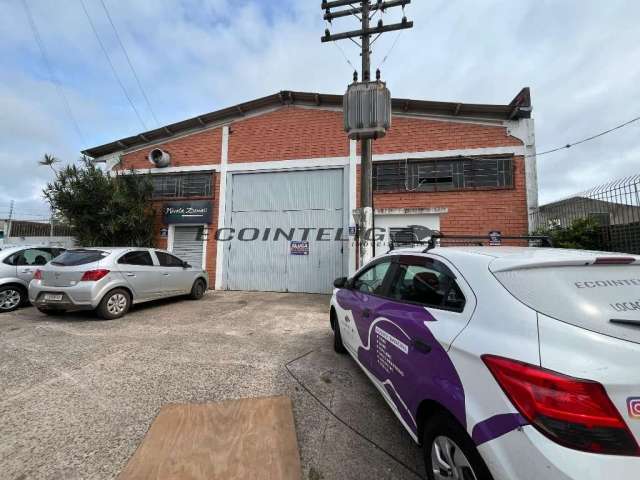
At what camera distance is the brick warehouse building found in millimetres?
9336

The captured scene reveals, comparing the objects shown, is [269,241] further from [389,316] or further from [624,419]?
[624,419]

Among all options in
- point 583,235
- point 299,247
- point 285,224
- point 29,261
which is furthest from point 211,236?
point 583,235

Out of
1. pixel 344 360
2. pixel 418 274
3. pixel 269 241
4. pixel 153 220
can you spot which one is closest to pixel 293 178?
pixel 269 241

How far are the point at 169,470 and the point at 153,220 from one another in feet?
35.6

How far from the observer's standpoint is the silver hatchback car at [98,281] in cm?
580

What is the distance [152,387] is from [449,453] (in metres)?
2.95

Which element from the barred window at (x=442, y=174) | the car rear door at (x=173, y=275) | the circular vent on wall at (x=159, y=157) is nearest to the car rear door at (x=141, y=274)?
the car rear door at (x=173, y=275)

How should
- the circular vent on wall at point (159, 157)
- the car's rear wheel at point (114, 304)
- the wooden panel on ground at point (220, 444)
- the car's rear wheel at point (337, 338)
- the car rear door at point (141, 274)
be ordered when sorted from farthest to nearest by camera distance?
1. the circular vent on wall at point (159, 157)
2. the car rear door at point (141, 274)
3. the car's rear wheel at point (114, 304)
4. the car's rear wheel at point (337, 338)
5. the wooden panel on ground at point (220, 444)

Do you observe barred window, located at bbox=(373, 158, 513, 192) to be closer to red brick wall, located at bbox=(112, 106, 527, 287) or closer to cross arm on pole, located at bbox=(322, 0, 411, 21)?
red brick wall, located at bbox=(112, 106, 527, 287)

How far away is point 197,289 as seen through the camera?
8602 mm

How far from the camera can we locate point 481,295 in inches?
67.4

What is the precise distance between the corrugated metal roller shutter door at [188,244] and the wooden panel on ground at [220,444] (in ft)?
29.8

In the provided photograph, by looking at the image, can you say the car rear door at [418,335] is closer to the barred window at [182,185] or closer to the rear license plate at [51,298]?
the rear license plate at [51,298]

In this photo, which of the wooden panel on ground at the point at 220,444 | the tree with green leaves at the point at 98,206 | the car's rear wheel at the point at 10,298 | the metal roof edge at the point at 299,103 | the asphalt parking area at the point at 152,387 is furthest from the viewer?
the tree with green leaves at the point at 98,206
